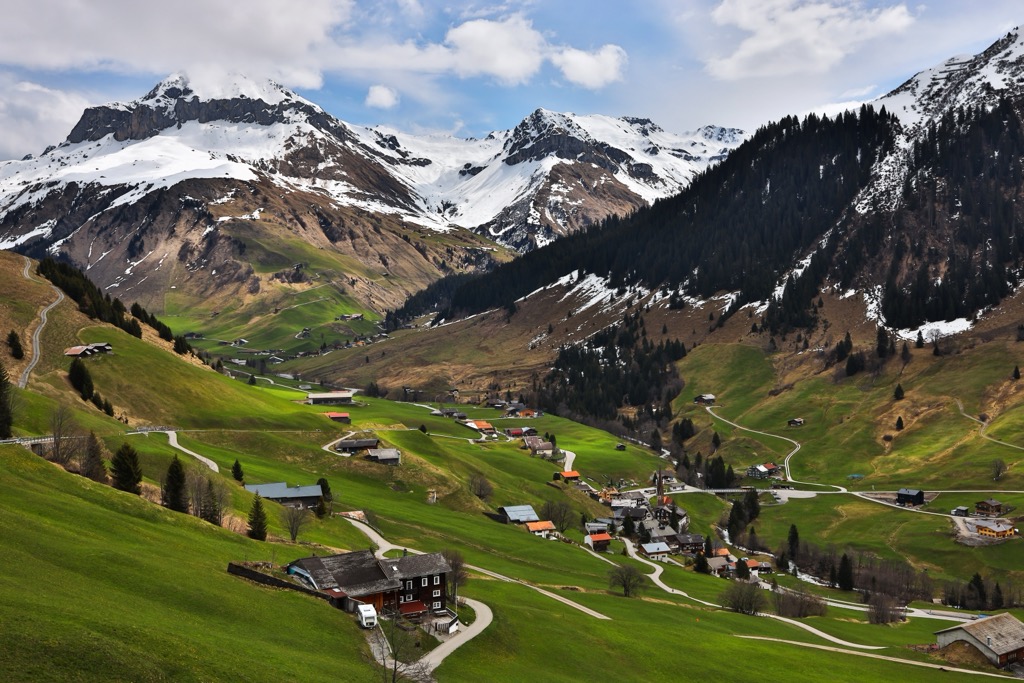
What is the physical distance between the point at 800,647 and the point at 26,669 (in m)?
66.6

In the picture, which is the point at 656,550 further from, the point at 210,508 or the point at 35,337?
the point at 35,337

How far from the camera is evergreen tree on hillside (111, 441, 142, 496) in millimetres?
66312

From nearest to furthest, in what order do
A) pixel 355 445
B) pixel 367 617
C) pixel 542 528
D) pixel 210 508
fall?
pixel 367 617
pixel 210 508
pixel 542 528
pixel 355 445

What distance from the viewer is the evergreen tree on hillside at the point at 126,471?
66.3m

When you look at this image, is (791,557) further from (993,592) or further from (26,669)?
(26,669)

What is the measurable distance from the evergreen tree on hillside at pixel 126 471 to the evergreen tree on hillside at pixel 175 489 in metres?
2.52

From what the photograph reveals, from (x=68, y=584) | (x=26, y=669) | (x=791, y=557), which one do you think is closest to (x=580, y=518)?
(x=791, y=557)

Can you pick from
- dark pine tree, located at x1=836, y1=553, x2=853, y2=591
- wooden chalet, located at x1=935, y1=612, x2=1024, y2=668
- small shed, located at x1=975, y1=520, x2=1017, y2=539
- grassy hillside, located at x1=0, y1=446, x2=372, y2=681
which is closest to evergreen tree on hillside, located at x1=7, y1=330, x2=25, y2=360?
grassy hillside, located at x1=0, y1=446, x2=372, y2=681

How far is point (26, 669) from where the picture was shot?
100ft

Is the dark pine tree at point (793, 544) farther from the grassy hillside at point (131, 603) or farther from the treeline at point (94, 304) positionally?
the treeline at point (94, 304)

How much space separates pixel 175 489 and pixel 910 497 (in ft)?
434

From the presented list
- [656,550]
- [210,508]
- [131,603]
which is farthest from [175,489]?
[656,550]

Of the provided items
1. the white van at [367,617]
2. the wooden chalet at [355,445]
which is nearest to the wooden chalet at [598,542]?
the wooden chalet at [355,445]

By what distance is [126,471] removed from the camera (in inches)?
2618
